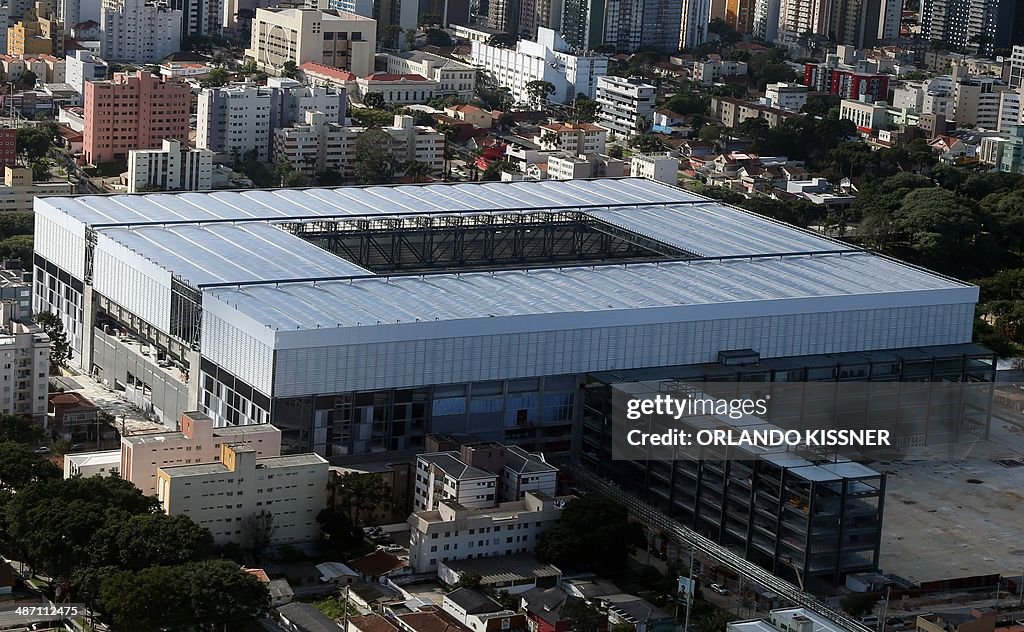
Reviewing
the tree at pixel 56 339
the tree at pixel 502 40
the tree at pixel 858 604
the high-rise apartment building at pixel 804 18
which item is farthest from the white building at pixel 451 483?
the high-rise apartment building at pixel 804 18

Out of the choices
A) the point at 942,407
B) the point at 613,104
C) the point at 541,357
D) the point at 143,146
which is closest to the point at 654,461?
the point at 541,357

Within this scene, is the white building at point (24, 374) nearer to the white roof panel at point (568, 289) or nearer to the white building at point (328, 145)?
the white roof panel at point (568, 289)

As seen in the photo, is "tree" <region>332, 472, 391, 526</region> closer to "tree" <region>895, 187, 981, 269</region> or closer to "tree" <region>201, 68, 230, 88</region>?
"tree" <region>895, 187, 981, 269</region>

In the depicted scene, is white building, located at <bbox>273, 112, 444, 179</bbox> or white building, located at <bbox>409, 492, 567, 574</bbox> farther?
white building, located at <bbox>273, 112, 444, 179</bbox>

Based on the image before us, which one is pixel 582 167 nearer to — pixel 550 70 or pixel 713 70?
pixel 550 70

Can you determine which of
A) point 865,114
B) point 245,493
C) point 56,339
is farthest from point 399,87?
point 245,493

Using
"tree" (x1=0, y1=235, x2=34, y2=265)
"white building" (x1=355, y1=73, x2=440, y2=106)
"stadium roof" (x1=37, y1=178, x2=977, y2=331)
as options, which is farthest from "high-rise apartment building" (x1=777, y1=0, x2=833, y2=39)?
"tree" (x1=0, y1=235, x2=34, y2=265)
